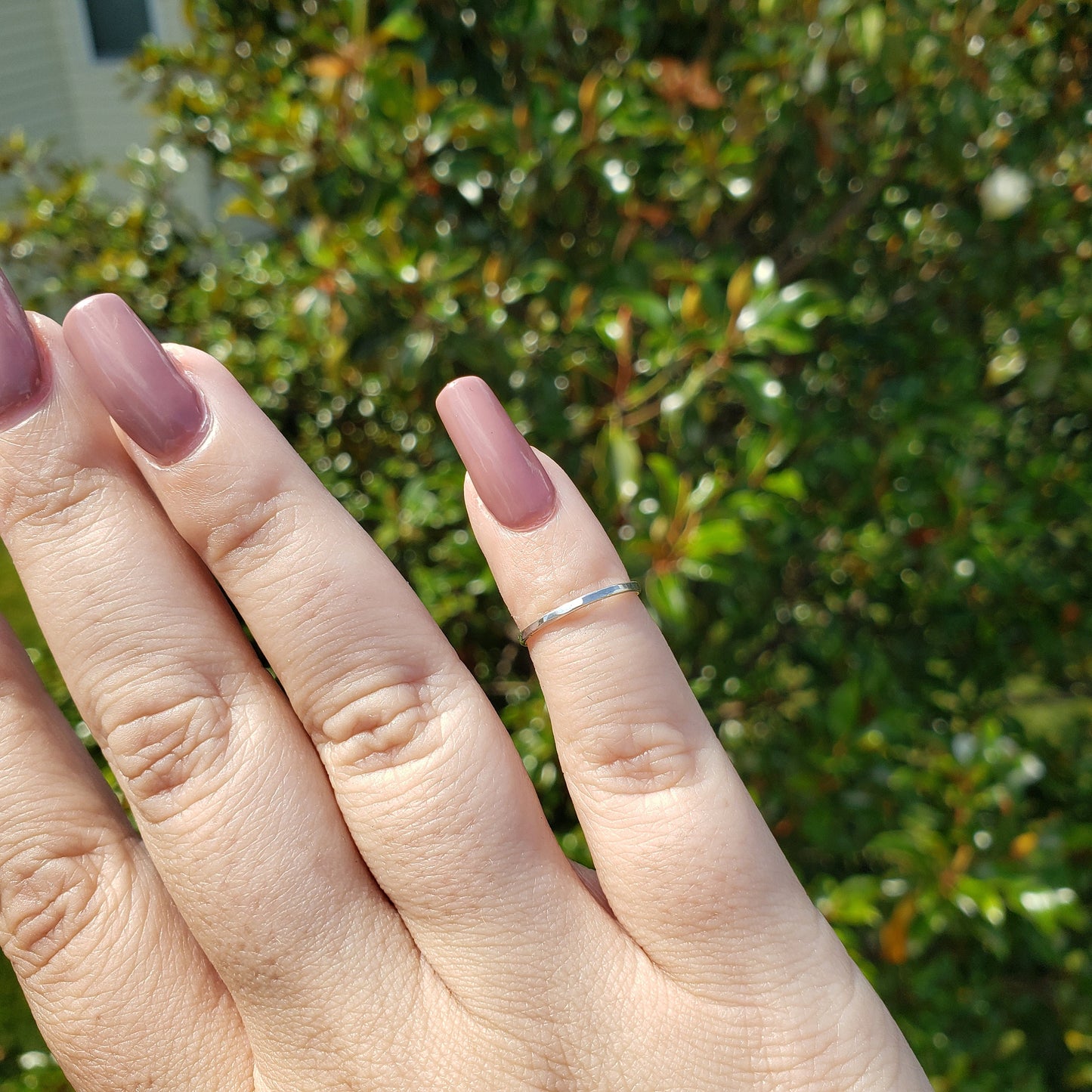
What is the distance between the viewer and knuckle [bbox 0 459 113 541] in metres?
1.13

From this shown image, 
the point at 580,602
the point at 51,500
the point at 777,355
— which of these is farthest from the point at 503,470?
the point at 777,355

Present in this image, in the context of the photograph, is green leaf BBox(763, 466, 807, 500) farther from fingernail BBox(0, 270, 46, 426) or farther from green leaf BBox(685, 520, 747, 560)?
fingernail BBox(0, 270, 46, 426)

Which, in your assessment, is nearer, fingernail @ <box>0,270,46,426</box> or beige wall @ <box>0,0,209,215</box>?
fingernail @ <box>0,270,46,426</box>

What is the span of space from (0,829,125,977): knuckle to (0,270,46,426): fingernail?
1.89ft

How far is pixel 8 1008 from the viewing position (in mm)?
2863

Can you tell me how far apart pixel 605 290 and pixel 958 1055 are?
6.18 ft

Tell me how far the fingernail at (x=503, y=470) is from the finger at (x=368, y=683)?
169 mm

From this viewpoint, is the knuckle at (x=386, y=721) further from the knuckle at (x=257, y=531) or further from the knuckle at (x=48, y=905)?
the knuckle at (x=48, y=905)

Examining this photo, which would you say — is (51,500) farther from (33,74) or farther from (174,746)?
(33,74)

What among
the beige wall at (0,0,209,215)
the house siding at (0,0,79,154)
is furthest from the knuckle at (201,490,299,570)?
the house siding at (0,0,79,154)

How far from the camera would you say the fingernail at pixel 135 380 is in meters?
1.10

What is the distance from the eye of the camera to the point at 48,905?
1.18 metres

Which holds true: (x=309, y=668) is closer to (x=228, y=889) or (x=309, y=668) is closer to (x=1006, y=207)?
(x=228, y=889)

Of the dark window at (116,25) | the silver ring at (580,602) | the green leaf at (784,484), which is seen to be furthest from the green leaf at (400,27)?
the dark window at (116,25)
